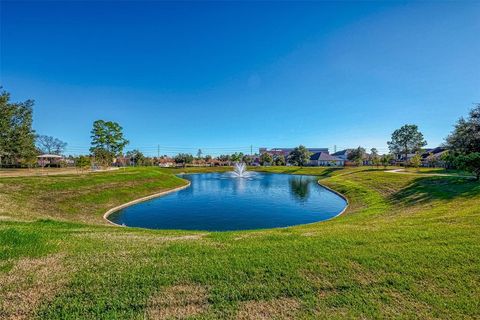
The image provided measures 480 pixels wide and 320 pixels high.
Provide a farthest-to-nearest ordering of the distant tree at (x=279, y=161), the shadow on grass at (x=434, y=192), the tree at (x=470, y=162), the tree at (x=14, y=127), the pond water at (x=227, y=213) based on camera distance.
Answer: the distant tree at (x=279, y=161) < the tree at (x=14, y=127) < the tree at (x=470, y=162) < the pond water at (x=227, y=213) < the shadow on grass at (x=434, y=192)

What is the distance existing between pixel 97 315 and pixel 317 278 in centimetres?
466

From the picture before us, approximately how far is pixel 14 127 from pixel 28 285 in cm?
3765

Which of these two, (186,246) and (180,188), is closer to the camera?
(186,246)

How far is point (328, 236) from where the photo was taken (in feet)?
27.6

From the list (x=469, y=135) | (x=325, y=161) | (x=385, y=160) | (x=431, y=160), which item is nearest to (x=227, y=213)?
(x=469, y=135)

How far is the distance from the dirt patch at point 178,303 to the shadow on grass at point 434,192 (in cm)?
1973

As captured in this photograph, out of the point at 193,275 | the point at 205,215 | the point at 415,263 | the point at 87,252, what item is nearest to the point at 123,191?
the point at 205,215

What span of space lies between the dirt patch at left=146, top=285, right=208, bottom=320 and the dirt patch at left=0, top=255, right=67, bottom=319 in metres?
2.29

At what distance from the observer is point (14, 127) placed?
106 feet

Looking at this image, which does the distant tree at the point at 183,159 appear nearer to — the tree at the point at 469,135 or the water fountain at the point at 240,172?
the water fountain at the point at 240,172

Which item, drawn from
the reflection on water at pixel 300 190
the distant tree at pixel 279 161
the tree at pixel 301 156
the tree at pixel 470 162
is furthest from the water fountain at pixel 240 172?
the tree at pixel 470 162

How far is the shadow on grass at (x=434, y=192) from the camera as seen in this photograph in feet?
58.1

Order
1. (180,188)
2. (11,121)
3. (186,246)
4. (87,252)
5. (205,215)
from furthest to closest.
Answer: (180,188)
(11,121)
(205,215)
(186,246)
(87,252)

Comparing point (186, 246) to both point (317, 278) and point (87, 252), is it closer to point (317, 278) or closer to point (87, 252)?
point (87, 252)
